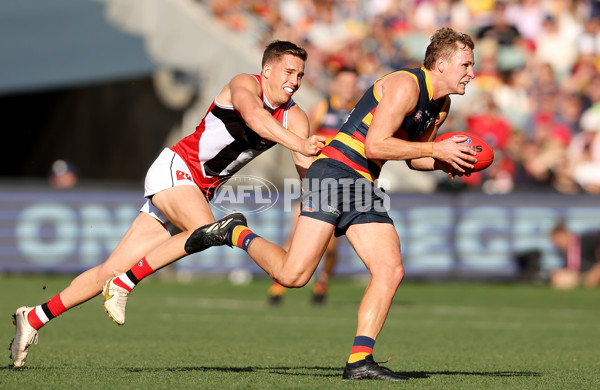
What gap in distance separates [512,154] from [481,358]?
1015 cm

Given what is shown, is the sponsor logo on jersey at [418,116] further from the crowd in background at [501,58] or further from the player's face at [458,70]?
the crowd in background at [501,58]

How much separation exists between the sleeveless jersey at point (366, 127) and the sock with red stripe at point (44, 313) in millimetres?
2145

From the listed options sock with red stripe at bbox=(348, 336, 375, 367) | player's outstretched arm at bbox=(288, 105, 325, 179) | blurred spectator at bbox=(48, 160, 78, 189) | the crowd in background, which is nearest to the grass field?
sock with red stripe at bbox=(348, 336, 375, 367)

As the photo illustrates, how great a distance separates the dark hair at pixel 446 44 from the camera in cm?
662

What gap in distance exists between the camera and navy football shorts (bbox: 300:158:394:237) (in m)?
6.57

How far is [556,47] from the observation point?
66.8 feet

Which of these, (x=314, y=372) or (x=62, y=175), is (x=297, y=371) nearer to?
(x=314, y=372)

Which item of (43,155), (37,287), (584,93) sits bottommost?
(37,287)

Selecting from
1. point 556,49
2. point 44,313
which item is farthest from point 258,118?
point 556,49

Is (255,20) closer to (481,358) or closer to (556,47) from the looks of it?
(556,47)

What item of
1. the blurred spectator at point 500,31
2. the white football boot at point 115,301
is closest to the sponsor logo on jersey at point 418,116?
the white football boot at point 115,301

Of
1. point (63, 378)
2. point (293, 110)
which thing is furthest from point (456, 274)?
point (63, 378)

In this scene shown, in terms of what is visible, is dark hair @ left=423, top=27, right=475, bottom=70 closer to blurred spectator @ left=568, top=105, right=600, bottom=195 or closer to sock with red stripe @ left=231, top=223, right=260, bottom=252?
sock with red stripe @ left=231, top=223, right=260, bottom=252

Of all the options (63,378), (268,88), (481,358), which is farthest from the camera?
(481,358)
